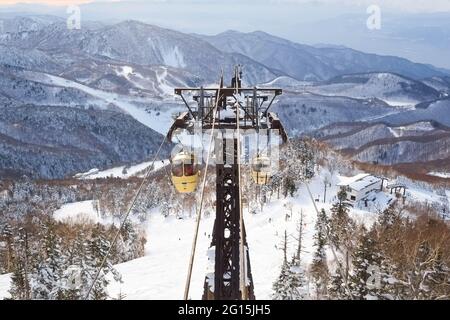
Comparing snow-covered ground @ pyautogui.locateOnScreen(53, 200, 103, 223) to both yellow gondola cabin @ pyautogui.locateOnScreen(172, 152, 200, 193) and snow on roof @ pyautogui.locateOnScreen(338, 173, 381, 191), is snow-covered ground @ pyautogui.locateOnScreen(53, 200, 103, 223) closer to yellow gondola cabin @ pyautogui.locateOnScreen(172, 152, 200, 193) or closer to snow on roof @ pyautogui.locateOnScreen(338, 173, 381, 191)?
snow on roof @ pyautogui.locateOnScreen(338, 173, 381, 191)

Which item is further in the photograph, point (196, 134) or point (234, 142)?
point (196, 134)

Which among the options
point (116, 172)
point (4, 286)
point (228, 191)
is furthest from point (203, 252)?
point (116, 172)

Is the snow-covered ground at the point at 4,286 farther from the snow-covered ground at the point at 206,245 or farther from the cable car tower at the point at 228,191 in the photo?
the cable car tower at the point at 228,191

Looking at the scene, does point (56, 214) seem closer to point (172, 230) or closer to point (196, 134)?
point (172, 230)

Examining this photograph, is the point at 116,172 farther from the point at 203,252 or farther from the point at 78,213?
the point at 203,252

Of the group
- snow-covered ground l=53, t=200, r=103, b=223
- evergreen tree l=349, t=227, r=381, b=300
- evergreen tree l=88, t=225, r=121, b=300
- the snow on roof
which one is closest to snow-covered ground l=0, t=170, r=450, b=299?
the snow on roof

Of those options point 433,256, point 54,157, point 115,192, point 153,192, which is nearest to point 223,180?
point 433,256

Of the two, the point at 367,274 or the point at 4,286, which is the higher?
the point at 367,274

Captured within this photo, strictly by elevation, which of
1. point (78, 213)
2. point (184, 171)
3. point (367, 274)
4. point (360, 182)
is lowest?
point (78, 213)
